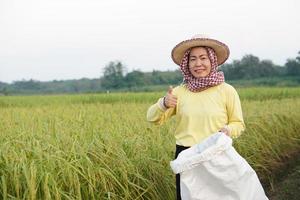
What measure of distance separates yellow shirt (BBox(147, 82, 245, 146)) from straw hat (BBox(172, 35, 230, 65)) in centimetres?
22

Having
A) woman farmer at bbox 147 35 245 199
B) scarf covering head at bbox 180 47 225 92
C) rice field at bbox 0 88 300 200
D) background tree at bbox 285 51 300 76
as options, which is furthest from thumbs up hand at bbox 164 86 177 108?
background tree at bbox 285 51 300 76

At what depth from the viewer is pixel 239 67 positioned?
3931 centimetres

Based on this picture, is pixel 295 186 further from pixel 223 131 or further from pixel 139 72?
pixel 139 72

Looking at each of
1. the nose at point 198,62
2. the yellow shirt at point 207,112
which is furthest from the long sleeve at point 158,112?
the nose at point 198,62

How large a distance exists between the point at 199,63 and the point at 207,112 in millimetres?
289

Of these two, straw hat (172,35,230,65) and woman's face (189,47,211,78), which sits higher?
straw hat (172,35,230,65)

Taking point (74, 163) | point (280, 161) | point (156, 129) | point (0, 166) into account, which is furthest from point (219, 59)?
point (280, 161)

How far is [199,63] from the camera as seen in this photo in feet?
8.41

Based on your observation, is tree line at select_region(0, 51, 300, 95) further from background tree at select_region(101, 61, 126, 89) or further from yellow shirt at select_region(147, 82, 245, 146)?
yellow shirt at select_region(147, 82, 245, 146)

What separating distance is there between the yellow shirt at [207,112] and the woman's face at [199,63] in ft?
0.35

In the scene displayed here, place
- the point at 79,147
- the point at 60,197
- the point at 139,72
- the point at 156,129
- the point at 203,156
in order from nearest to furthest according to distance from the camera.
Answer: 1. the point at 203,156
2. the point at 60,197
3. the point at 79,147
4. the point at 156,129
5. the point at 139,72

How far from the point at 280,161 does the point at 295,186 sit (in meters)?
0.88

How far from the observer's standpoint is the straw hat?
8.45 ft

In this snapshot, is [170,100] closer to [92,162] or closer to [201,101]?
[201,101]
